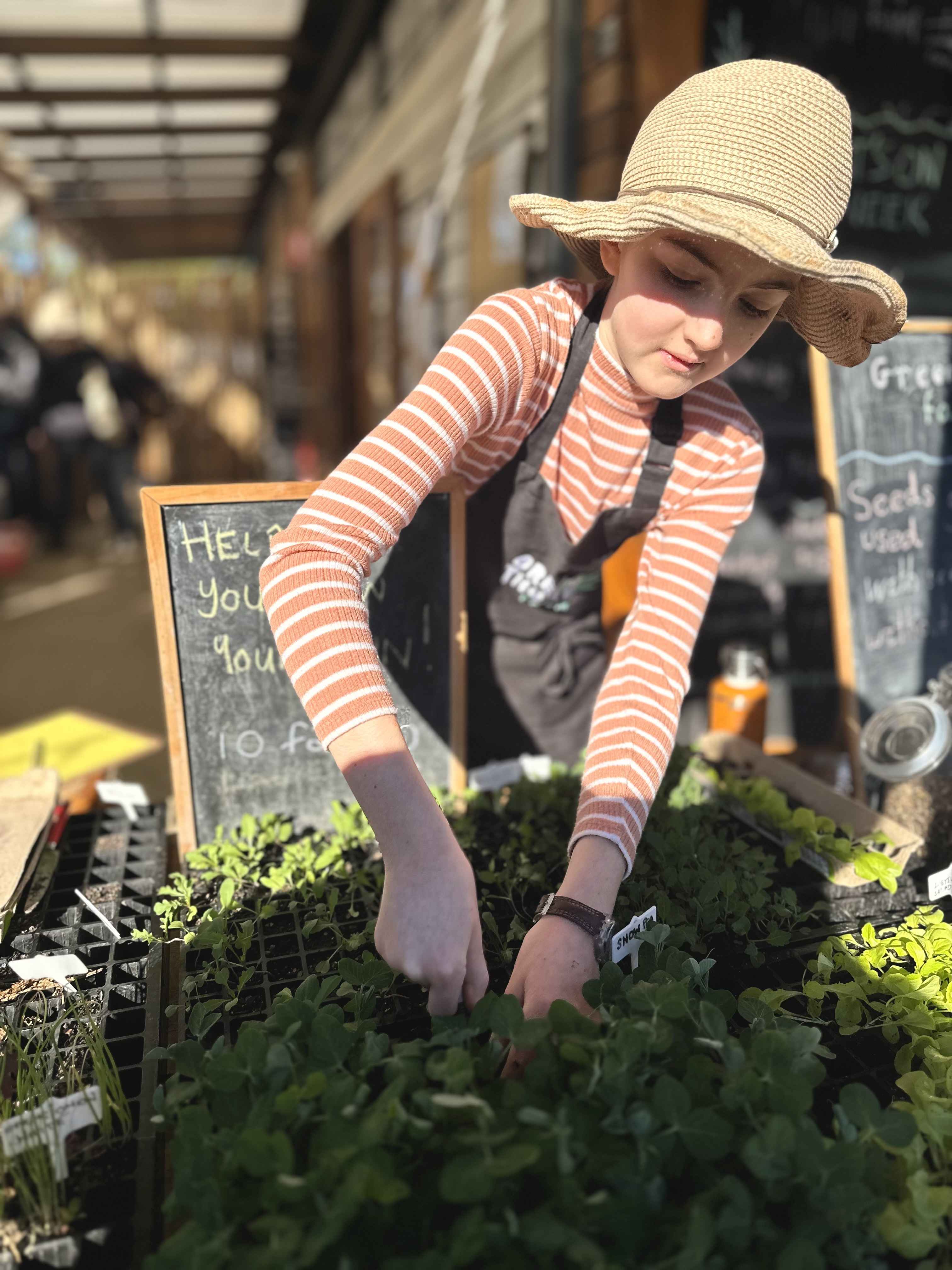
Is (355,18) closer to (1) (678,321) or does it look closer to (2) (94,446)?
(2) (94,446)

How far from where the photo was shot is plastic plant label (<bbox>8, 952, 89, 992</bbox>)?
3.64 feet

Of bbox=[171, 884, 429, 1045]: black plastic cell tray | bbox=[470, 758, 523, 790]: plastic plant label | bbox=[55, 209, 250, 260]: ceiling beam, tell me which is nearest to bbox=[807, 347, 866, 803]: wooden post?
bbox=[470, 758, 523, 790]: plastic plant label

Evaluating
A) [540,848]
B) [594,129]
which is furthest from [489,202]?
[540,848]

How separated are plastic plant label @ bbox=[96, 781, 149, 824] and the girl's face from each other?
1.18 meters

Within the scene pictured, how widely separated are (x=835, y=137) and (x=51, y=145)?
9111mm

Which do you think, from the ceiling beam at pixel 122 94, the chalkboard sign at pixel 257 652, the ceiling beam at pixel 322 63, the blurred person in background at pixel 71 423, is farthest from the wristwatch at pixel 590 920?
the blurred person in background at pixel 71 423

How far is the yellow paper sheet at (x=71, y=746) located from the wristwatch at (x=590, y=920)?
124cm

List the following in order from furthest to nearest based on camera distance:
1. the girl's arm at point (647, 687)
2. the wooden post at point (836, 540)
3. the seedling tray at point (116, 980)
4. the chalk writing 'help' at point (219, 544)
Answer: the wooden post at point (836, 540)
the chalk writing 'help' at point (219, 544)
the girl's arm at point (647, 687)
the seedling tray at point (116, 980)

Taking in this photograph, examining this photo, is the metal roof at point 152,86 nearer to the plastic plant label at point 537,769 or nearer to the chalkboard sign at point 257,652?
the chalkboard sign at point 257,652

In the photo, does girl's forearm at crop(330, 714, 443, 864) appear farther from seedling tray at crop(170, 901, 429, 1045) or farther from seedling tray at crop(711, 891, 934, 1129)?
seedling tray at crop(711, 891, 934, 1129)

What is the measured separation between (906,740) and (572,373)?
104cm

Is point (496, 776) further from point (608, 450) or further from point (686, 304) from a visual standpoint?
point (686, 304)

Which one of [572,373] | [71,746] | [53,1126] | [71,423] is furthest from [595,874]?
[71,423]

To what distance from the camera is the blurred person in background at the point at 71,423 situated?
7598 millimetres
